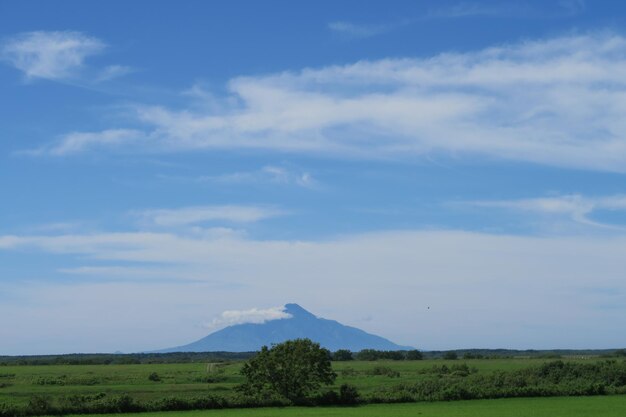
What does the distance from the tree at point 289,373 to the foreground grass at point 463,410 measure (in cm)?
474

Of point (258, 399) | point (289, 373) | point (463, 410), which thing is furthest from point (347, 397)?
point (463, 410)

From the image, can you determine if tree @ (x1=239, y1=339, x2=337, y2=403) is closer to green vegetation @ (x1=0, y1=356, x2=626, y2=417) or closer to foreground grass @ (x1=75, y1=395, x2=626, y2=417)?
green vegetation @ (x1=0, y1=356, x2=626, y2=417)

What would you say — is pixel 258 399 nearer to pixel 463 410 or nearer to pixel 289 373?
pixel 289 373

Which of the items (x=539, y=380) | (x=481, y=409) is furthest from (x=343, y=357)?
(x=481, y=409)

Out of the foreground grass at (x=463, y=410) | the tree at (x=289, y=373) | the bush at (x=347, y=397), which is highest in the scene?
the tree at (x=289, y=373)

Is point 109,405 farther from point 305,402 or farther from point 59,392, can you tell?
point 59,392

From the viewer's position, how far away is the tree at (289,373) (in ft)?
236

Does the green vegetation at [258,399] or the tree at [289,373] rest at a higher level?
the tree at [289,373]

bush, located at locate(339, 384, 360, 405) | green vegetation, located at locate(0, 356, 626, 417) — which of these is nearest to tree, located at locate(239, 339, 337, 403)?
green vegetation, located at locate(0, 356, 626, 417)

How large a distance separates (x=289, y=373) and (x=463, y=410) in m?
17.0

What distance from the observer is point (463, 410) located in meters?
63.3

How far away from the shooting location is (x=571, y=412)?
61.0 metres

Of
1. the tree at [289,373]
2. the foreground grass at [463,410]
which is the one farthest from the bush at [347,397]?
the foreground grass at [463,410]

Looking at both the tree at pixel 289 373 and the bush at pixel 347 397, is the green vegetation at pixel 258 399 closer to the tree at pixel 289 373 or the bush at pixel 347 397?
the bush at pixel 347 397
